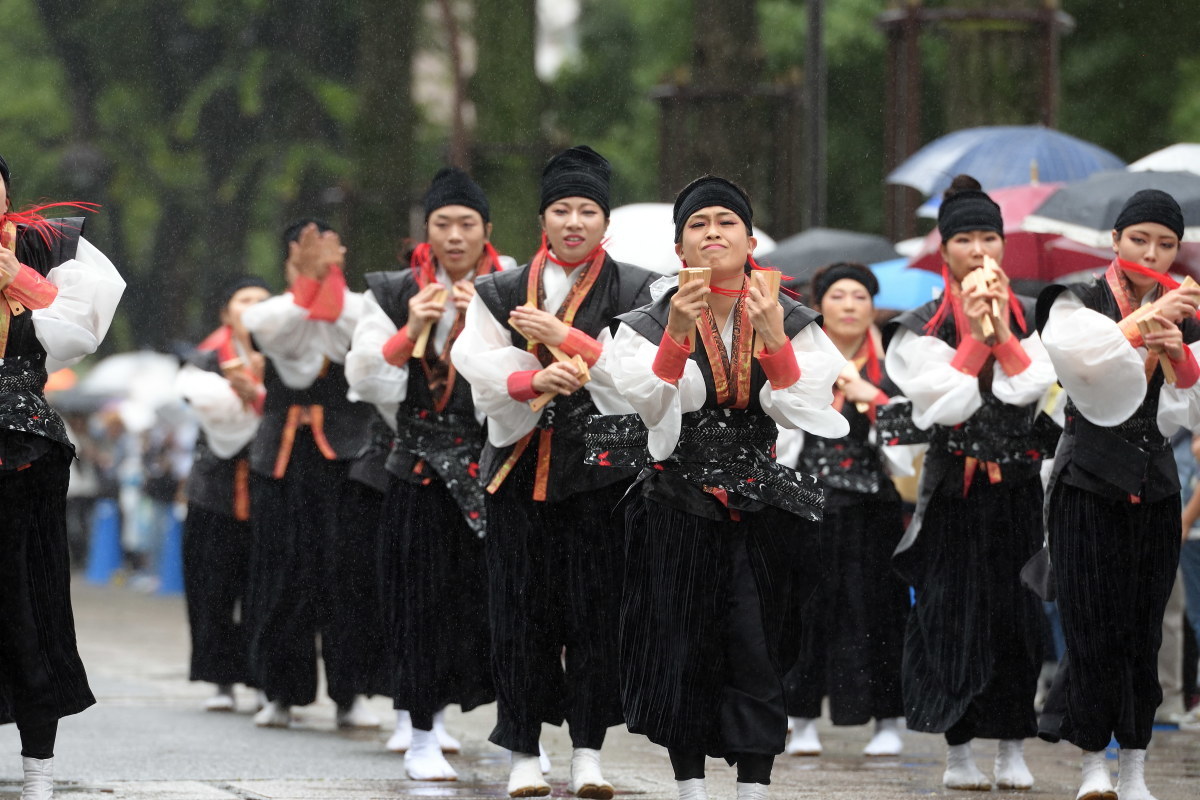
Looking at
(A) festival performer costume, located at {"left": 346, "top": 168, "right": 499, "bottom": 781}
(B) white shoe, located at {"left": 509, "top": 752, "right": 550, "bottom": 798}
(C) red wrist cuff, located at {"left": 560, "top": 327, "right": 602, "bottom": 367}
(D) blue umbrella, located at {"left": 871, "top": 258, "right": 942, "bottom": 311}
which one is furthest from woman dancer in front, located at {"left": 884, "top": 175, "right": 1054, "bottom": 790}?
(D) blue umbrella, located at {"left": 871, "top": 258, "right": 942, "bottom": 311}

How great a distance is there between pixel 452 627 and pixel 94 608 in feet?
36.5

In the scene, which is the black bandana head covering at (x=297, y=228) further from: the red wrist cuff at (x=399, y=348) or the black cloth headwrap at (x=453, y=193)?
the red wrist cuff at (x=399, y=348)

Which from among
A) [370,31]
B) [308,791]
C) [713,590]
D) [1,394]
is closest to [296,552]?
[308,791]

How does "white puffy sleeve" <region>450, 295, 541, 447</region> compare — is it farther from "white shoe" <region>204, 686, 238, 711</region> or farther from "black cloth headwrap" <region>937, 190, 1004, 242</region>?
"white shoe" <region>204, 686, 238, 711</region>

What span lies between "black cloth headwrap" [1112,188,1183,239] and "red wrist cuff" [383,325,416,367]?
2.65 metres

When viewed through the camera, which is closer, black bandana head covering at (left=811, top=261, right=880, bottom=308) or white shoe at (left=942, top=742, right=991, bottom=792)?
white shoe at (left=942, top=742, right=991, bottom=792)

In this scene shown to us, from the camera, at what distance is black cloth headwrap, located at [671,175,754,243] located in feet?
19.7

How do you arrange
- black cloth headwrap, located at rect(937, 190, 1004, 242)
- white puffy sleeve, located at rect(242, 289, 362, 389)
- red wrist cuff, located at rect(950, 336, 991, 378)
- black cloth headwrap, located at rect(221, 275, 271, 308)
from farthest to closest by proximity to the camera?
black cloth headwrap, located at rect(221, 275, 271, 308)
white puffy sleeve, located at rect(242, 289, 362, 389)
black cloth headwrap, located at rect(937, 190, 1004, 242)
red wrist cuff, located at rect(950, 336, 991, 378)

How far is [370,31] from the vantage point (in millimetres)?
21344

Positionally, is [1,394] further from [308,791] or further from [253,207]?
[253,207]

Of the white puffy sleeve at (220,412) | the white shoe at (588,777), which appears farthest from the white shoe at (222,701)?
the white shoe at (588,777)

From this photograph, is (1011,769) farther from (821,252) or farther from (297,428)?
(821,252)

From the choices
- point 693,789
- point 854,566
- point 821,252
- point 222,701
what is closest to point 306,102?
point 821,252

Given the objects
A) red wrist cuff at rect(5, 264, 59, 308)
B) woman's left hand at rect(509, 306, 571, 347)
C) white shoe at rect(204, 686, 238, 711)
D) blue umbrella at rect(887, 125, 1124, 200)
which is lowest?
white shoe at rect(204, 686, 238, 711)
